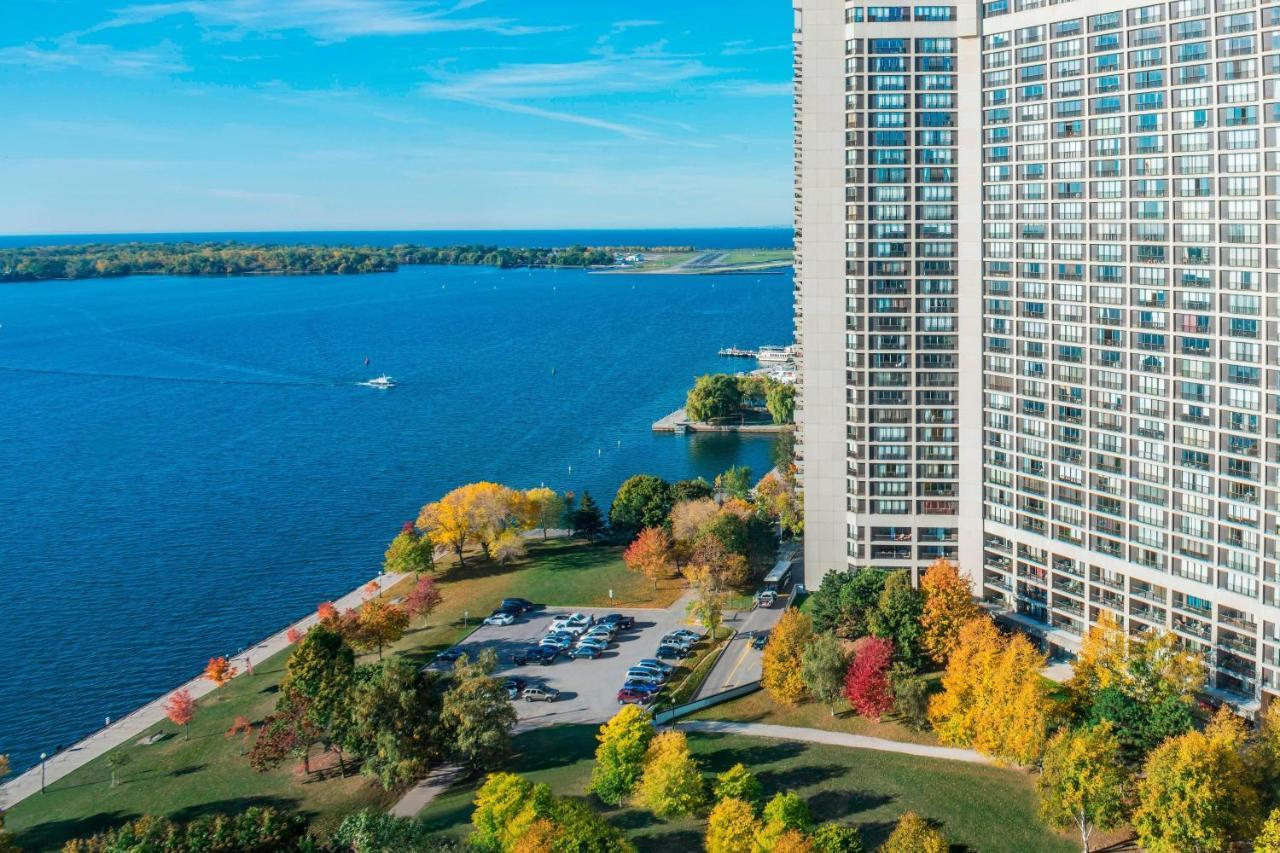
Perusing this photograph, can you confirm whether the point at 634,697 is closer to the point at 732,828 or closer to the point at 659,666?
the point at 659,666

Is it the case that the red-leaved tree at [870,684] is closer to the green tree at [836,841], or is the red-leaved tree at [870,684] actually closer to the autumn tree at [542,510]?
the green tree at [836,841]

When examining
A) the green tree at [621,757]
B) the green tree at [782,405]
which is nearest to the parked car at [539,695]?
the green tree at [621,757]

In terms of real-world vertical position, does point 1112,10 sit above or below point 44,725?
above

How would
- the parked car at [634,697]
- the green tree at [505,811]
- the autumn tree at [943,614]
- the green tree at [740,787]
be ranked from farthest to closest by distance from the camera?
the parked car at [634,697] < the autumn tree at [943,614] < the green tree at [740,787] < the green tree at [505,811]

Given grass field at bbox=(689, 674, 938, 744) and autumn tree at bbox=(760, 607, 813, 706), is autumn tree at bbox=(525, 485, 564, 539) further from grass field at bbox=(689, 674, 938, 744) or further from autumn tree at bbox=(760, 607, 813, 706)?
autumn tree at bbox=(760, 607, 813, 706)

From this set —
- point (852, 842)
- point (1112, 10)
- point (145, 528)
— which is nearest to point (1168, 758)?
point (852, 842)

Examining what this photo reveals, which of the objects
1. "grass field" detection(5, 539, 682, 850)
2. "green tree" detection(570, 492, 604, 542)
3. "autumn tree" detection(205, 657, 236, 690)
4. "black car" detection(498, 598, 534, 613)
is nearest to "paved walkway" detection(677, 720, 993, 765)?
"grass field" detection(5, 539, 682, 850)

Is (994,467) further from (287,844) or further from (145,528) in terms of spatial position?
(145,528)
